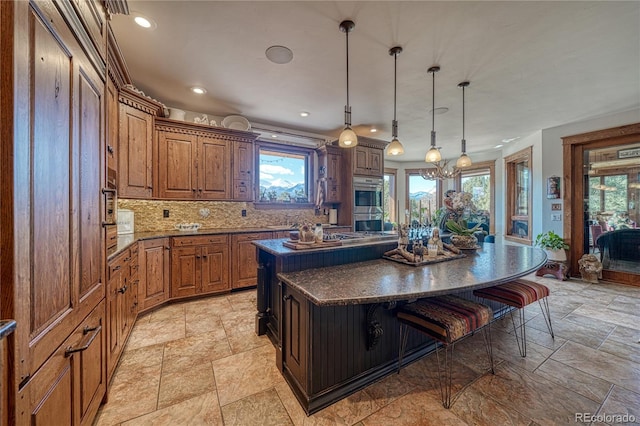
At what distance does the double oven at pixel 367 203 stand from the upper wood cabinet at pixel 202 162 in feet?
6.78

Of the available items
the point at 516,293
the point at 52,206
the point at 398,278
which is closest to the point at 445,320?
the point at 398,278

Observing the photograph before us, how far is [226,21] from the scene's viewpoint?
2.07 m

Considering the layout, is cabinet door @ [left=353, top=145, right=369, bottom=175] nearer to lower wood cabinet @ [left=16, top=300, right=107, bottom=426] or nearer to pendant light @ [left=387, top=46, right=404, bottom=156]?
pendant light @ [left=387, top=46, right=404, bottom=156]

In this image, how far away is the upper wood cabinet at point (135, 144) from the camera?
2816 millimetres

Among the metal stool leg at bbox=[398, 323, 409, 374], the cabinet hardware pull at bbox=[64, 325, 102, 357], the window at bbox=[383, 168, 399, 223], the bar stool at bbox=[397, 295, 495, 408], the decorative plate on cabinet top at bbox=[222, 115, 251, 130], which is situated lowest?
the metal stool leg at bbox=[398, 323, 409, 374]

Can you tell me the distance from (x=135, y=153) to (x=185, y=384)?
264cm

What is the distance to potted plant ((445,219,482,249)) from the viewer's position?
8.69ft

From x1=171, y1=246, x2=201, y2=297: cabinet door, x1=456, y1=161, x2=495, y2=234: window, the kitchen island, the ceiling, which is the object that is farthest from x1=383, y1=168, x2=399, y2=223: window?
x1=171, y1=246, x2=201, y2=297: cabinet door

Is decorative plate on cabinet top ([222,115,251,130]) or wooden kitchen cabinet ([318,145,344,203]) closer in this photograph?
decorative plate on cabinet top ([222,115,251,130])

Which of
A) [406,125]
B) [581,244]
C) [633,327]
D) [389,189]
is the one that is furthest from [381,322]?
[389,189]

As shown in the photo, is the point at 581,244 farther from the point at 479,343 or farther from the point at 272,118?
the point at 272,118

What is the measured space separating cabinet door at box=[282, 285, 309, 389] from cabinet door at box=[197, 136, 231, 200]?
2.51 meters

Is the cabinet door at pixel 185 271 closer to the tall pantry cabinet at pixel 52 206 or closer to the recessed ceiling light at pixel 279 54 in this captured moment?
the tall pantry cabinet at pixel 52 206

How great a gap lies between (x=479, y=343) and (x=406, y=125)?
12.0 ft
